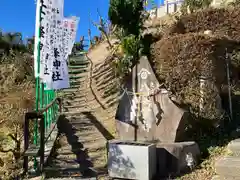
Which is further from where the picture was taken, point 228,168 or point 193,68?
point 193,68

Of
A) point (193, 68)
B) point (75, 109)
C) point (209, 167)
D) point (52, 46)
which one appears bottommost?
point (209, 167)

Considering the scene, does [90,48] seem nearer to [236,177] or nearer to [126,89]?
[126,89]

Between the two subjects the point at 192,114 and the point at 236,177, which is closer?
the point at 236,177

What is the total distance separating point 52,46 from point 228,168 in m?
4.20

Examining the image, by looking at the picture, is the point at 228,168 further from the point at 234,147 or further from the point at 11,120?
the point at 11,120

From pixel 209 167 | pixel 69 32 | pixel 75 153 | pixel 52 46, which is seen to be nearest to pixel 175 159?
pixel 209 167

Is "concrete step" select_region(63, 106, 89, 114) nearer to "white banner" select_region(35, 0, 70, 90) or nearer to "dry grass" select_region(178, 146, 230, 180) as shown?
"white banner" select_region(35, 0, 70, 90)

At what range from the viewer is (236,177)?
15.9 ft

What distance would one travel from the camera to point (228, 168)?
4926 millimetres

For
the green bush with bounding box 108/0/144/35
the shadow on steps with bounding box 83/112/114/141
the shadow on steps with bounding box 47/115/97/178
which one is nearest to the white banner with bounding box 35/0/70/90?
the shadow on steps with bounding box 47/115/97/178

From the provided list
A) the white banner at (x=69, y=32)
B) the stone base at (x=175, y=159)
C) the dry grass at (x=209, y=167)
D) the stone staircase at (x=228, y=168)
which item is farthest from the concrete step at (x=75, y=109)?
the stone staircase at (x=228, y=168)

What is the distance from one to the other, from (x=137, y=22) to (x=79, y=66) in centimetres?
468

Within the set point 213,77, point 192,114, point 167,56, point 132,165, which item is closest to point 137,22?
point 167,56

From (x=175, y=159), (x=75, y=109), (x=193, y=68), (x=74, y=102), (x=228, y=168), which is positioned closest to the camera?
(x=228, y=168)
